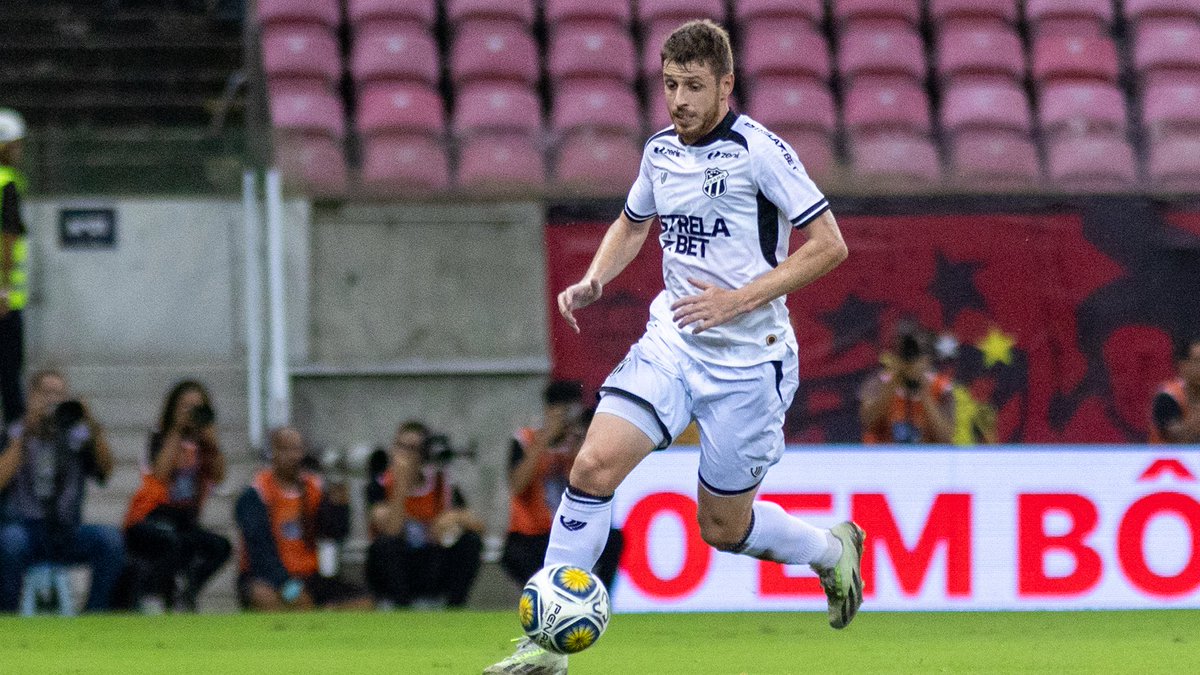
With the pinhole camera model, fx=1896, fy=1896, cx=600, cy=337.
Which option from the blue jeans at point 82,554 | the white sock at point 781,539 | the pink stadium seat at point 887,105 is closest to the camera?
the white sock at point 781,539

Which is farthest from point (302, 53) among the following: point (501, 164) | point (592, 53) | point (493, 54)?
point (501, 164)

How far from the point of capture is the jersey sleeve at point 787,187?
5.39 m

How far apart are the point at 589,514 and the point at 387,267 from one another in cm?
549

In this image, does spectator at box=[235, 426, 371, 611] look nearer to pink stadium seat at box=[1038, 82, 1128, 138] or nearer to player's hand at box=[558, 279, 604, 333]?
player's hand at box=[558, 279, 604, 333]

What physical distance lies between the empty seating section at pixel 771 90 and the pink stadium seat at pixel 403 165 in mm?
11

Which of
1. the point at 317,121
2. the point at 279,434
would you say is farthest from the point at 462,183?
the point at 279,434

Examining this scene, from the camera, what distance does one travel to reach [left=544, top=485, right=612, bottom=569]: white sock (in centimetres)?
529

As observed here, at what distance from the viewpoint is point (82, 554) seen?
884 centimetres

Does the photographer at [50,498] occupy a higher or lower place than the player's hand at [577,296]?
lower

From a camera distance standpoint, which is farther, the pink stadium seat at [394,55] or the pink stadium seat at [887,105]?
the pink stadium seat at [394,55]

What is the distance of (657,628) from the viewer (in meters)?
7.75

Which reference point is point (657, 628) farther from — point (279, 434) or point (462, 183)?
point (462, 183)

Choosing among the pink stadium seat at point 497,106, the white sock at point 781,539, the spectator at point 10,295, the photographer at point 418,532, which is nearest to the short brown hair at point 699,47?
the white sock at point 781,539

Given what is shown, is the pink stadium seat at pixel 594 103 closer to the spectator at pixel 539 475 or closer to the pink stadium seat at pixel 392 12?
the pink stadium seat at pixel 392 12
